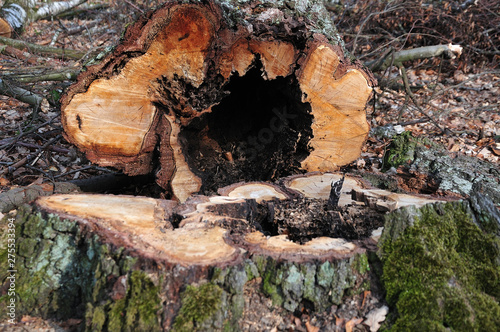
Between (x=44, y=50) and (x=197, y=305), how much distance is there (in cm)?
597

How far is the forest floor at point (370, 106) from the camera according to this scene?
3572mm

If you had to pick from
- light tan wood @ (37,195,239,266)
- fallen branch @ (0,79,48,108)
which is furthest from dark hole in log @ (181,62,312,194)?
fallen branch @ (0,79,48,108)

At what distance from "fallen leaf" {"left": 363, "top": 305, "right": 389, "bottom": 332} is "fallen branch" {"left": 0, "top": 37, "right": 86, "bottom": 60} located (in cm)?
575

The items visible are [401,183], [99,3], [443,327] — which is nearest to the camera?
[443,327]

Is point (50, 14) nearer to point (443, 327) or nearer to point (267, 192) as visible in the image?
point (267, 192)

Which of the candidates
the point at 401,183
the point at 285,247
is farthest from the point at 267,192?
the point at 401,183

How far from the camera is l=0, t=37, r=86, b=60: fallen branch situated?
569cm

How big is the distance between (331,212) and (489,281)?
865 millimetres

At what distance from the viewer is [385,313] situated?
171cm

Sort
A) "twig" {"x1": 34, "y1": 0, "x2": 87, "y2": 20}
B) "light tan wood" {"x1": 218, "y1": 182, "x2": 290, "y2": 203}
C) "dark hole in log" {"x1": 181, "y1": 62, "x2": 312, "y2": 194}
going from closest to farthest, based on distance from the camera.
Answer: "light tan wood" {"x1": 218, "y1": 182, "x2": 290, "y2": 203}, "dark hole in log" {"x1": 181, "y1": 62, "x2": 312, "y2": 194}, "twig" {"x1": 34, "y1": 0, "x2": 87, "y2": 20}

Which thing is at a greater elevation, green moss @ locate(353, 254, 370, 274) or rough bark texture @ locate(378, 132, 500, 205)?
rough bark texture @ locate(378, 132, 500, 205)

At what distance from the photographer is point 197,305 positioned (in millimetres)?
1523

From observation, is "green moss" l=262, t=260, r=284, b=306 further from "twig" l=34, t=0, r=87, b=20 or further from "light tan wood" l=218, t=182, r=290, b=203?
"twig" l=34, t=0, r=87, b=20

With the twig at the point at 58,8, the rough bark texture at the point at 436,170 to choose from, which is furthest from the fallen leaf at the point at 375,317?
the twig at the point at 58,8
